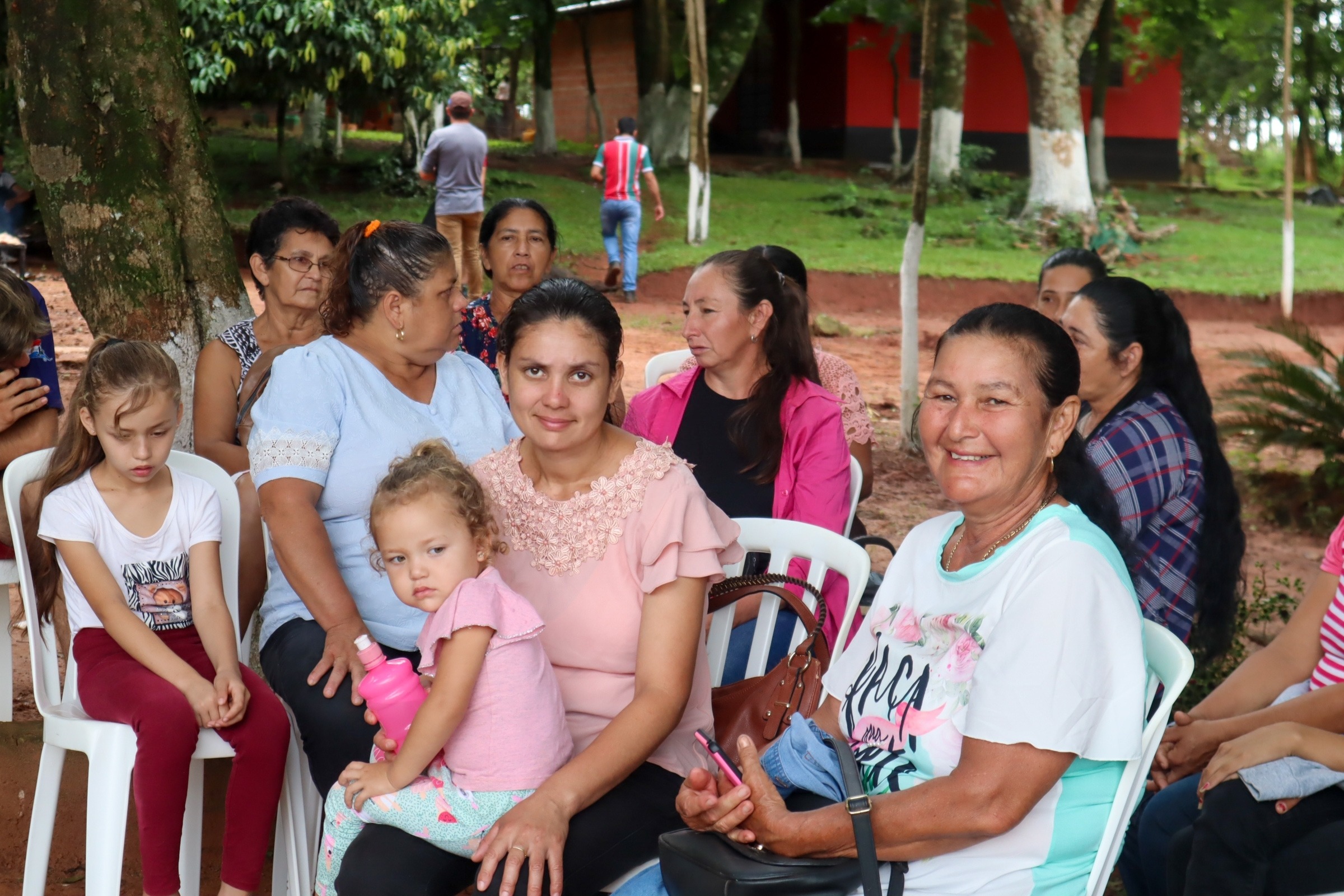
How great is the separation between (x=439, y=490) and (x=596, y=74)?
27.1 meters

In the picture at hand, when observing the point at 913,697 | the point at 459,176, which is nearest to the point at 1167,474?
the point at 913,697

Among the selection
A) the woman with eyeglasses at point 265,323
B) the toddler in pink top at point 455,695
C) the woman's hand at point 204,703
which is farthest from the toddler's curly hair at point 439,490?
the woman with eyeglasses at point 265,323

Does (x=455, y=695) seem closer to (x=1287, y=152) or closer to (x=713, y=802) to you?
(x=713, y=802)

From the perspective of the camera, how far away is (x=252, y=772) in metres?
2.63

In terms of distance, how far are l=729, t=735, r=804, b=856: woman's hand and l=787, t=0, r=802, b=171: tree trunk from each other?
70.5 ft

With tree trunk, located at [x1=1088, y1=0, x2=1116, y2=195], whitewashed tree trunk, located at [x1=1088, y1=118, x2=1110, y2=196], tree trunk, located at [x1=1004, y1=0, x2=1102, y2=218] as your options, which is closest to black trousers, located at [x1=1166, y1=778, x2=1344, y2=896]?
tree trunk, located at [x1=1004, y1=0, x2=1102, y2=218]

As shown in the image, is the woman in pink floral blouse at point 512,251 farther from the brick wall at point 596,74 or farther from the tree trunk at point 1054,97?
the brick wall at point 596,74

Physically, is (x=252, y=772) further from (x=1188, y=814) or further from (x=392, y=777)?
(x=1188, y=814)

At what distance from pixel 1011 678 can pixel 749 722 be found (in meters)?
0.87

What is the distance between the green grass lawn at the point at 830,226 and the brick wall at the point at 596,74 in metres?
6.03

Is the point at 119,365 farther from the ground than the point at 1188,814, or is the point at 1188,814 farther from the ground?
the point at 119,365

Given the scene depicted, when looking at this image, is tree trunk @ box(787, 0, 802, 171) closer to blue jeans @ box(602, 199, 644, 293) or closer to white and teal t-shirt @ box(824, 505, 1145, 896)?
blue jeans @ box(602, 199, 644, 293)

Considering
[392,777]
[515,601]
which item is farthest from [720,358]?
[392,777]

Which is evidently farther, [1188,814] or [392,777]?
[1188,814]
